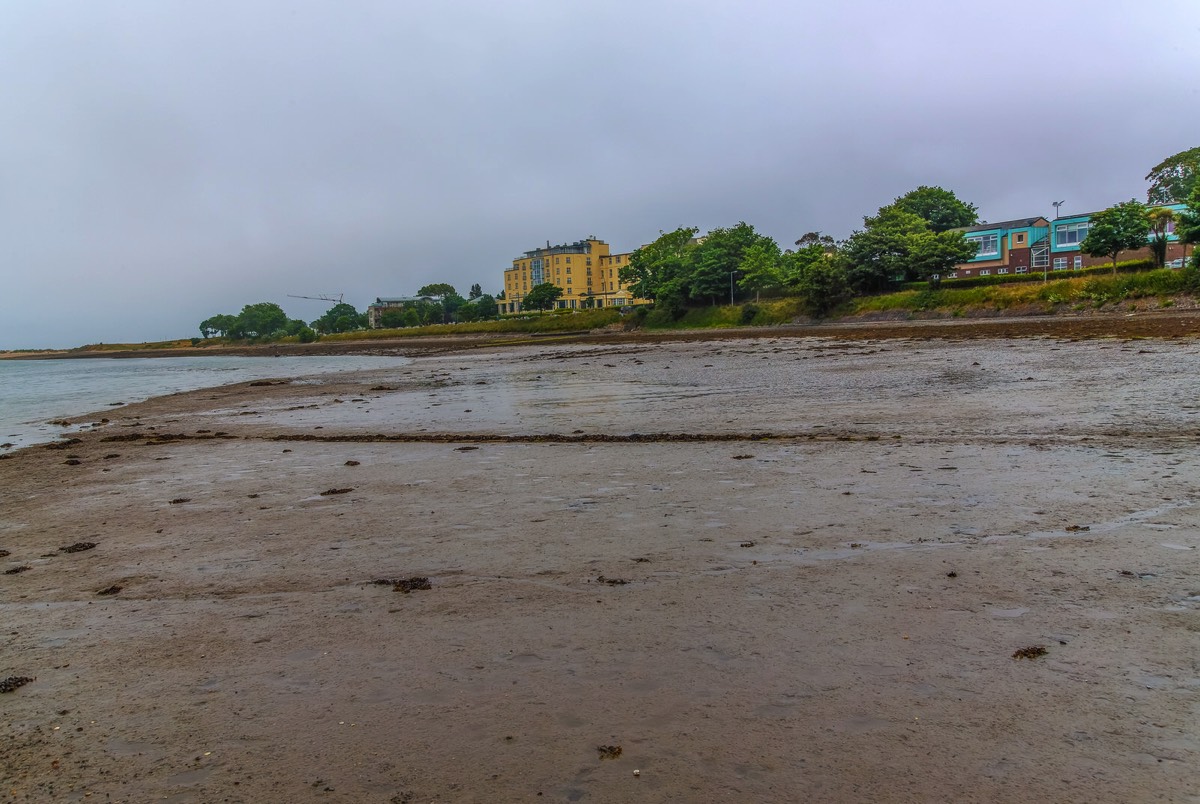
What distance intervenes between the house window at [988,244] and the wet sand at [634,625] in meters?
88.0

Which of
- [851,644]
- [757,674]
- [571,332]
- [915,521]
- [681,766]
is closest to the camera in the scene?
[681,766]

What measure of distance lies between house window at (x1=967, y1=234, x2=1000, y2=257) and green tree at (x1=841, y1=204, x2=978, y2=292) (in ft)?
74.8

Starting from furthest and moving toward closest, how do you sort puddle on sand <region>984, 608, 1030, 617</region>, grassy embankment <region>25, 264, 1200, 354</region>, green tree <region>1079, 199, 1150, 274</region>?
green tree <region>1079, 199, 1150, 274</region> → grassy embankment <region>25, 264, 1200, 354</region> → puddle on sand <region>984, 608, 1030, 617</region>

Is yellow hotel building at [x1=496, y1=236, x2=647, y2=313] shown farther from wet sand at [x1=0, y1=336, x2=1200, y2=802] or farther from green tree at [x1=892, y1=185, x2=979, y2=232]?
wet sand at [x1=0, y1=336, x2=1200, y2=802]

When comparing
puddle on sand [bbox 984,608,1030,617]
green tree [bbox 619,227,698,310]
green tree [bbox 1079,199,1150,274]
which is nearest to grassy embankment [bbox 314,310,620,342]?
green tree [bbox 619,227,698,310]

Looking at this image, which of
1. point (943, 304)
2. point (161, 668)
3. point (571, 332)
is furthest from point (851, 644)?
point (571, 332)

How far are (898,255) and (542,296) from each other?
77.6 m

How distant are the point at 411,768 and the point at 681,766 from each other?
1.21m

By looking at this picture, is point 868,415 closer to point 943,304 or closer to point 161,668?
point 161,668

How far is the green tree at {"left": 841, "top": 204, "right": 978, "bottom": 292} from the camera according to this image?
217 ft

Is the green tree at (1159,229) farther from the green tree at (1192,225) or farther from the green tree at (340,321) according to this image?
the green tree at (340,321)

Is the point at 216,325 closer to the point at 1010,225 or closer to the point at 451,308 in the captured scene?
the point at 451,308

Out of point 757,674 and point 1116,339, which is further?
point 1116,339

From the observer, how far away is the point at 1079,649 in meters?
4.14
